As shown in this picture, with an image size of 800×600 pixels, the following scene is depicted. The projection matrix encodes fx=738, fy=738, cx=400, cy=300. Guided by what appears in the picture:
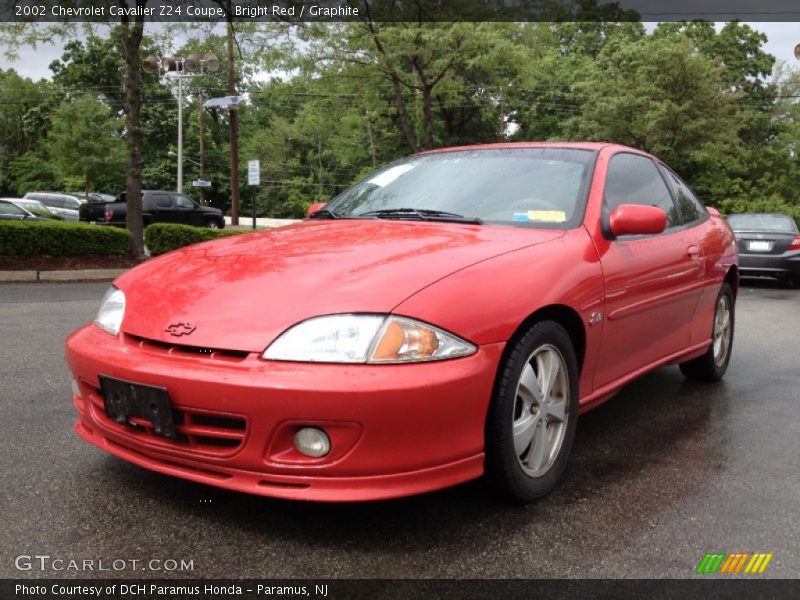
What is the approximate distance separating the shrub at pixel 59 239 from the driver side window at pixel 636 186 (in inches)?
419

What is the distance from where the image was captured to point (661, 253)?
382cm

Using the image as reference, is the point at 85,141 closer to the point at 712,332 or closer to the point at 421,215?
the point at 712,332

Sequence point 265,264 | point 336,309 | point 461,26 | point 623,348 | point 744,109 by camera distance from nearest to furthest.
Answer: point 336,309 → point 265,264 → point 623,348 → point 461,26 → point 744,109

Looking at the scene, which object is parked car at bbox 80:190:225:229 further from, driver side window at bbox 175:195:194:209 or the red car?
the red car

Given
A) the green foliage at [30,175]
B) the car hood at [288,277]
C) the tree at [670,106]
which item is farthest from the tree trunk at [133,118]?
the green foliage at [30,175]

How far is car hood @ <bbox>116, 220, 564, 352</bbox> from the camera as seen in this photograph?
243 cm

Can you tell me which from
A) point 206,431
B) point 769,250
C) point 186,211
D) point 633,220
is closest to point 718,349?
point 633,220

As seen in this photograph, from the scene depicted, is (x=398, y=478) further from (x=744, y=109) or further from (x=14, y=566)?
(x=744, y=109)

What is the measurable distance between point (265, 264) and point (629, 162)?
7.53 ft

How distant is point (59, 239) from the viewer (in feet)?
40.6

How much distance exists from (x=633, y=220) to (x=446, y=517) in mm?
1564

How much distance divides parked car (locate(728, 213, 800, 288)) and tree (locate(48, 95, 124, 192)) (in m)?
35.9

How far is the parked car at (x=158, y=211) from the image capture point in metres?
23.2

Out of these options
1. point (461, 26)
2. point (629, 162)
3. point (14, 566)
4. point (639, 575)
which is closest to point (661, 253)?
point (629, 162)
